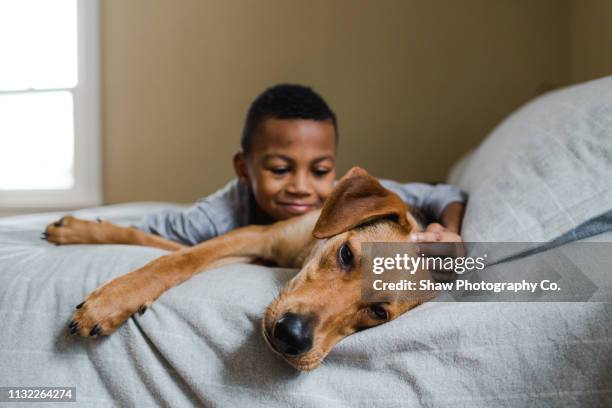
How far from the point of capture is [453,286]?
1.00 metres

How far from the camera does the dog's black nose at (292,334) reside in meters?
0.79

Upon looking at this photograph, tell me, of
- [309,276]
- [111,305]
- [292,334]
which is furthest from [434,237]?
[111,305]

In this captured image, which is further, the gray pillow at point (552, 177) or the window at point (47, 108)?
the window at point (47, 108)

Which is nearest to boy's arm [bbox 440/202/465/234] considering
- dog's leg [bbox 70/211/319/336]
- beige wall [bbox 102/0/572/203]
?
dog's leg [bbox 70/211/319/336]

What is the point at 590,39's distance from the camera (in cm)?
243

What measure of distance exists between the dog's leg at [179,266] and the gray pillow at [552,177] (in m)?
0.49

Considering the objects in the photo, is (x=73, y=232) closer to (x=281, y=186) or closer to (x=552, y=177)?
(x=281, y=186)

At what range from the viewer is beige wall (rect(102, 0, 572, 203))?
9.45 ft

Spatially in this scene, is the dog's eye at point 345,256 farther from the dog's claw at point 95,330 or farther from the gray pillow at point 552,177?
the dog's claw at point 95,330

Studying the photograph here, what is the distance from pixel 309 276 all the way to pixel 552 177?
0.61m

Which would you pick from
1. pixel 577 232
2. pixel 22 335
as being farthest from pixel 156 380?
pixel 577 232

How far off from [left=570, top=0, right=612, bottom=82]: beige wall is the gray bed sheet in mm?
1908

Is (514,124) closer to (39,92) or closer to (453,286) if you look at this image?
(453,286)

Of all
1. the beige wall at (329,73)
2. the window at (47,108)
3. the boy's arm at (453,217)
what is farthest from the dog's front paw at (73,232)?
the window at (47,108)
